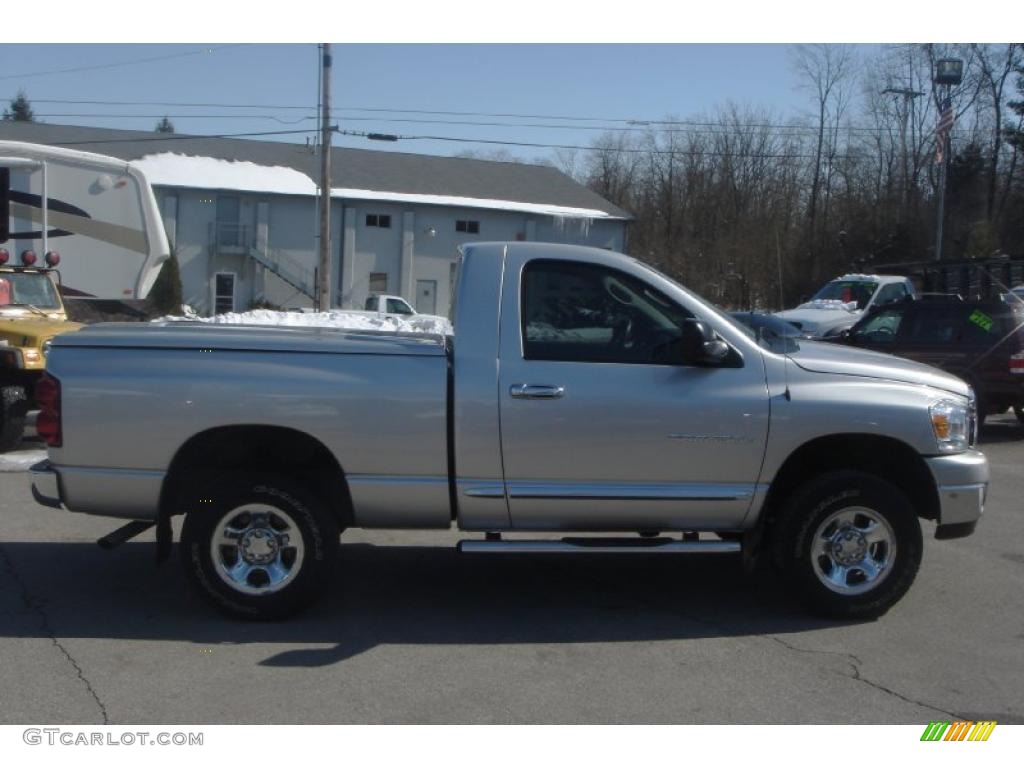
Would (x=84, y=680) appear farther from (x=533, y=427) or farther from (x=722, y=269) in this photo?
(x=722, y=269)

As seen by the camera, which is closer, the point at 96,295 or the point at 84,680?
the point at 84,680

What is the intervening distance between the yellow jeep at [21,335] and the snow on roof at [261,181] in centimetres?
3442

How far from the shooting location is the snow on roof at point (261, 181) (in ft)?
157

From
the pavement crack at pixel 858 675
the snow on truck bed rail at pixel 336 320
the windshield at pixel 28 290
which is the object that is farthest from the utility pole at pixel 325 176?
the pavement crack at pixel 858 675

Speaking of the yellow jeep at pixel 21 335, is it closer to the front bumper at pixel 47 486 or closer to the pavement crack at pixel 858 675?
the front bumper at pixel 47 486

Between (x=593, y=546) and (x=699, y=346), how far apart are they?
1231 mm

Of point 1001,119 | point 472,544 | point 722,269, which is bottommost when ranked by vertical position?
point 472,544

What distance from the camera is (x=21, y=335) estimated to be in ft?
41.0

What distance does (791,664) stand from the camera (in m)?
5.69

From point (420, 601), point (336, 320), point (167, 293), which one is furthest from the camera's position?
point (167, 293)

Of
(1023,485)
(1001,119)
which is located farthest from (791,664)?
(1001,119)

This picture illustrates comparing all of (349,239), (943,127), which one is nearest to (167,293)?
(349,239)

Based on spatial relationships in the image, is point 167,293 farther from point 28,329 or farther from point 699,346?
point 699,346

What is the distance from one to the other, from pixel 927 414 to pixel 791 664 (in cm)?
161
